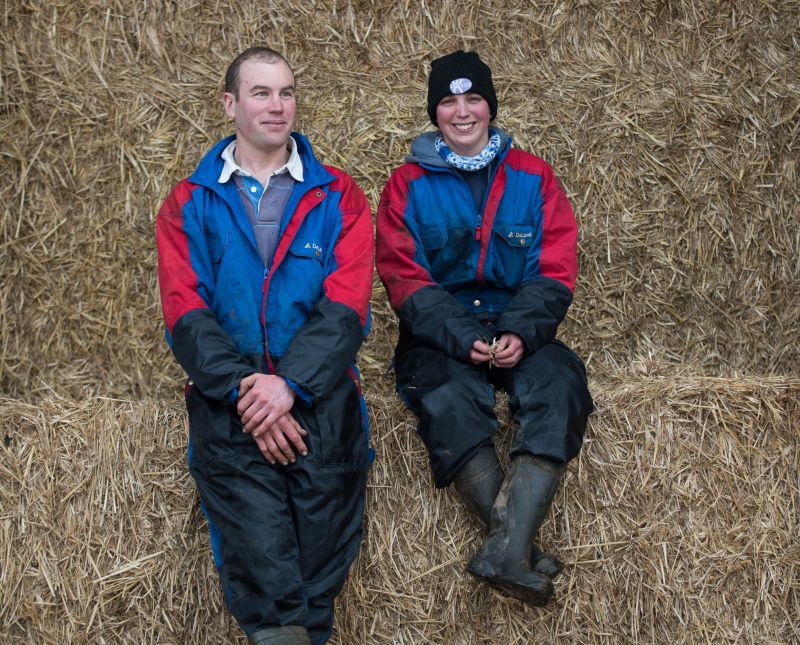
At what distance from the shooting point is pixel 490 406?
3.31 metres

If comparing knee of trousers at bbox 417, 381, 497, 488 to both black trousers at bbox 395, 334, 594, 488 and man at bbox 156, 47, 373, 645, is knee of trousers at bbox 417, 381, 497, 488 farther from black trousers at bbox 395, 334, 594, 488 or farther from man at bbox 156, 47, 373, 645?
man at bbox 156, 47, 373, 645

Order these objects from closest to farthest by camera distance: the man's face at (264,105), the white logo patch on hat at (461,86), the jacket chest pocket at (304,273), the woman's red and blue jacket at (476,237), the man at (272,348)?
1. the man at (272,348)
2. the jacket chest pocket at (304,273)
3. the man's face at (264,105)
4. the woman's red and blue jacket at (476,237)
5. the white logo patch on hat at (461,86)

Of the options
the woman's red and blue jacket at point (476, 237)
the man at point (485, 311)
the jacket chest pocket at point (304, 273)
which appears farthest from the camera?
the woman's red and blue jacket at point (476, 237)

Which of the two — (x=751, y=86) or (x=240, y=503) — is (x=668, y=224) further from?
(x=240, y=503)

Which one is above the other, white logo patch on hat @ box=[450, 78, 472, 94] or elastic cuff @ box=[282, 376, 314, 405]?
white logo patch on hat @ box=[450, 78, 472, 94]

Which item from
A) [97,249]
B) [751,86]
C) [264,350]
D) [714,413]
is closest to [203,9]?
[97,249]

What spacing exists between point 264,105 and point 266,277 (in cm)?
57

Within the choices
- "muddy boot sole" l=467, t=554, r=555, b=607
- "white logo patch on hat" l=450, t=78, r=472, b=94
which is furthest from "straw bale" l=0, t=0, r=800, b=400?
"muddy boot sole" l=467, t=554, r=555, b=607

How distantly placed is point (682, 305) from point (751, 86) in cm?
96

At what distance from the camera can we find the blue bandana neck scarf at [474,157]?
369 cm

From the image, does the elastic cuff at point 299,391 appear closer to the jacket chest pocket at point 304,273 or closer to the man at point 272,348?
the man at point 272,348

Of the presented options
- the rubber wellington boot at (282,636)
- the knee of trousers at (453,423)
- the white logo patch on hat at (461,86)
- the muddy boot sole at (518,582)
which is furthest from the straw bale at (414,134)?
the rubber wellington boot at (282,636)

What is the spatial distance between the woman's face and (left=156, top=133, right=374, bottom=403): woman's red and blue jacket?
19.0 inches

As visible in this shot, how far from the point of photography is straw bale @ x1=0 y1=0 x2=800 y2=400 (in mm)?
4387
